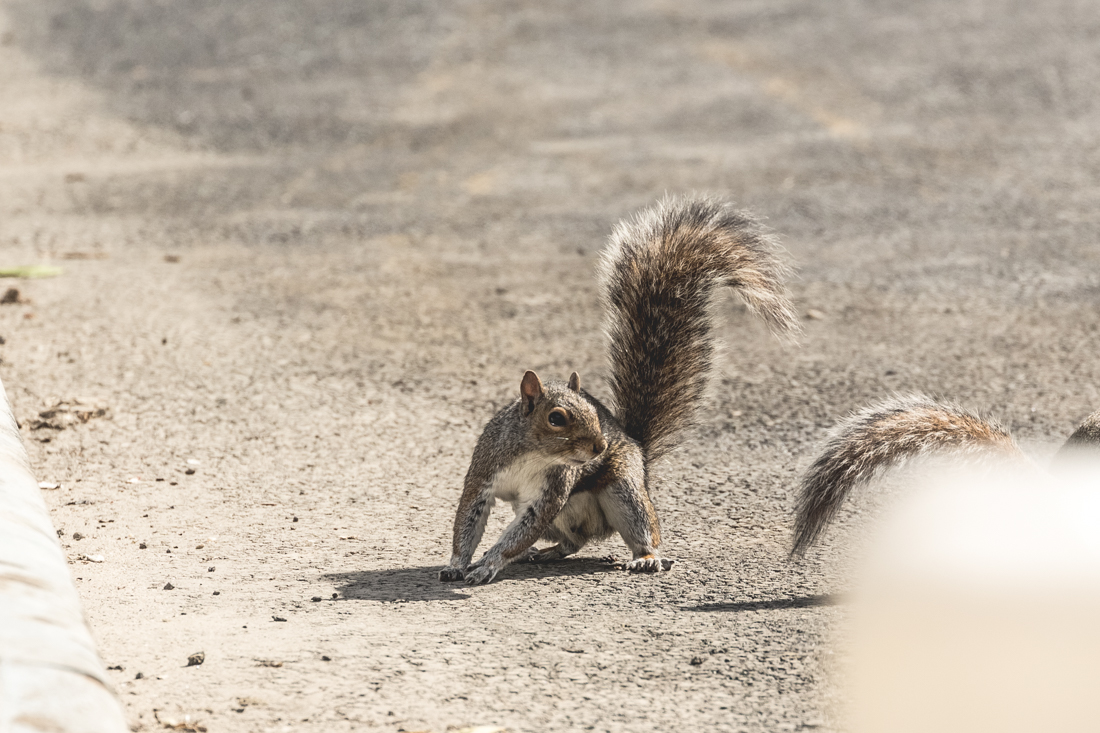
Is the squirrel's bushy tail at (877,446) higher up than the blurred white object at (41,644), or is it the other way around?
the squirrel's bushy tail at (877,446)

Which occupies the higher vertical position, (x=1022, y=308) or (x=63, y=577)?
(x=1022, y=308)

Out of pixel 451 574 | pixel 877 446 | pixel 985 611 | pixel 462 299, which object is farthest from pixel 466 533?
pixel 462 299

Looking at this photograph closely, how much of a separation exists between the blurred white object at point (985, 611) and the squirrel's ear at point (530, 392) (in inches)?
48.2

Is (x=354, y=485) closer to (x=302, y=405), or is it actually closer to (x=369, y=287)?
(x=302, y=405)

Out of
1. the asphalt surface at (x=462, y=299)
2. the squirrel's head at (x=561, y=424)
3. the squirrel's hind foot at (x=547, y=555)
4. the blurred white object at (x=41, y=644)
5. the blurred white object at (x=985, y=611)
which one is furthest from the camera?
the squirrel's hind foot at (x=547, y=555)

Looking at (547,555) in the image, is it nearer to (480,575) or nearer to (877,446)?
(480,575)

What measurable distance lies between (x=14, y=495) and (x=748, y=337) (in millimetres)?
4478

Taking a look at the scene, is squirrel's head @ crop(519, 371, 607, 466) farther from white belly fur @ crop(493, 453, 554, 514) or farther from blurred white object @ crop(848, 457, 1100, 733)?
blurred white object @ crop(848, 457, 1100, 733)

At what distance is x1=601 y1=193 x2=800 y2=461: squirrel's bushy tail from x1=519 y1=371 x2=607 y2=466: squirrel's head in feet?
1.56

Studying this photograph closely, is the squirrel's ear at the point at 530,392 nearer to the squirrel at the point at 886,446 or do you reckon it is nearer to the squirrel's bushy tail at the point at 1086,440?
the squirrel at the point at 886,446

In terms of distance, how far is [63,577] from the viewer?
266cm

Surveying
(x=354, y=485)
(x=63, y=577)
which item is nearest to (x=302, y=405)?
(x=354, y=485)

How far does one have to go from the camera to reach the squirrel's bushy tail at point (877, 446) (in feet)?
11.7

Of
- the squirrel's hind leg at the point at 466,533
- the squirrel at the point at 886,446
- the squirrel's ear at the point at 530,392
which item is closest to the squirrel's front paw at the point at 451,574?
the squirrel's hind leg at the point at 466,533
